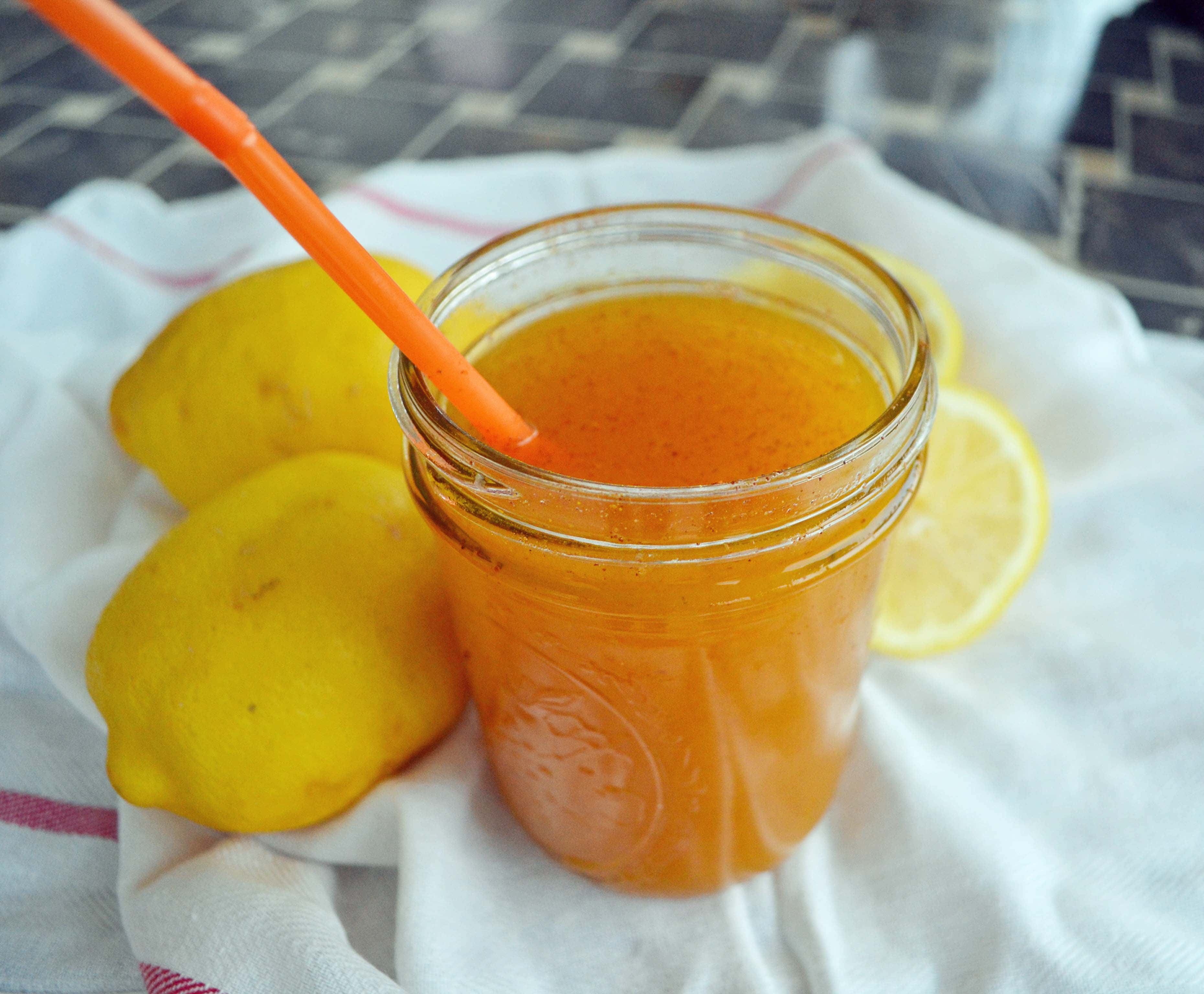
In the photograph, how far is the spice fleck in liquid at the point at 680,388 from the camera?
519 millimetres

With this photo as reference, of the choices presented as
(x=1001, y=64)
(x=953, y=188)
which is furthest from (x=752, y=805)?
(x=1001, y=64)

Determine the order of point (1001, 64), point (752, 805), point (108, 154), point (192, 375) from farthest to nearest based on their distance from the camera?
point (1001, 64) < point (108, 154) < point (192, 375) < point (752, 805)

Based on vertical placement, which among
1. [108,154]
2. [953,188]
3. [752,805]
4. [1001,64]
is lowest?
[1001,64]

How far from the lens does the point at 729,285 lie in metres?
0.66

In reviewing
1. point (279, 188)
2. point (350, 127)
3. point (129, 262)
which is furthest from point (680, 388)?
point (350, 127)

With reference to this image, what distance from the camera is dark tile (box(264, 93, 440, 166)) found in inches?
58.3

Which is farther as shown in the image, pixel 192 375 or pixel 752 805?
pixel 192 375

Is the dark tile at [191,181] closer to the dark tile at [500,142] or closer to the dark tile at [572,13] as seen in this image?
the dark tile at [500,142]

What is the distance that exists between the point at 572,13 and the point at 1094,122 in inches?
36.4

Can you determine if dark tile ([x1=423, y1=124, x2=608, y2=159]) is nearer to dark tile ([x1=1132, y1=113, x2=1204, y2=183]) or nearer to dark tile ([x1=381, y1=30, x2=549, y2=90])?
dark tile ([x1=381, y1=30, x2=549, y2=90])

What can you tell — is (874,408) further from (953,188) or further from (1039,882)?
(953,188)

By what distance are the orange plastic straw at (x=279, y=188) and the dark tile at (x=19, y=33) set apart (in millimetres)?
1718

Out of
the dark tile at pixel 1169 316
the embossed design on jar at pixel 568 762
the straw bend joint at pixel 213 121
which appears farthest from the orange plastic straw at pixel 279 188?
Result: the dark tile at pixel 1169 316

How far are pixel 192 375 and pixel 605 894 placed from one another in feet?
1.45
